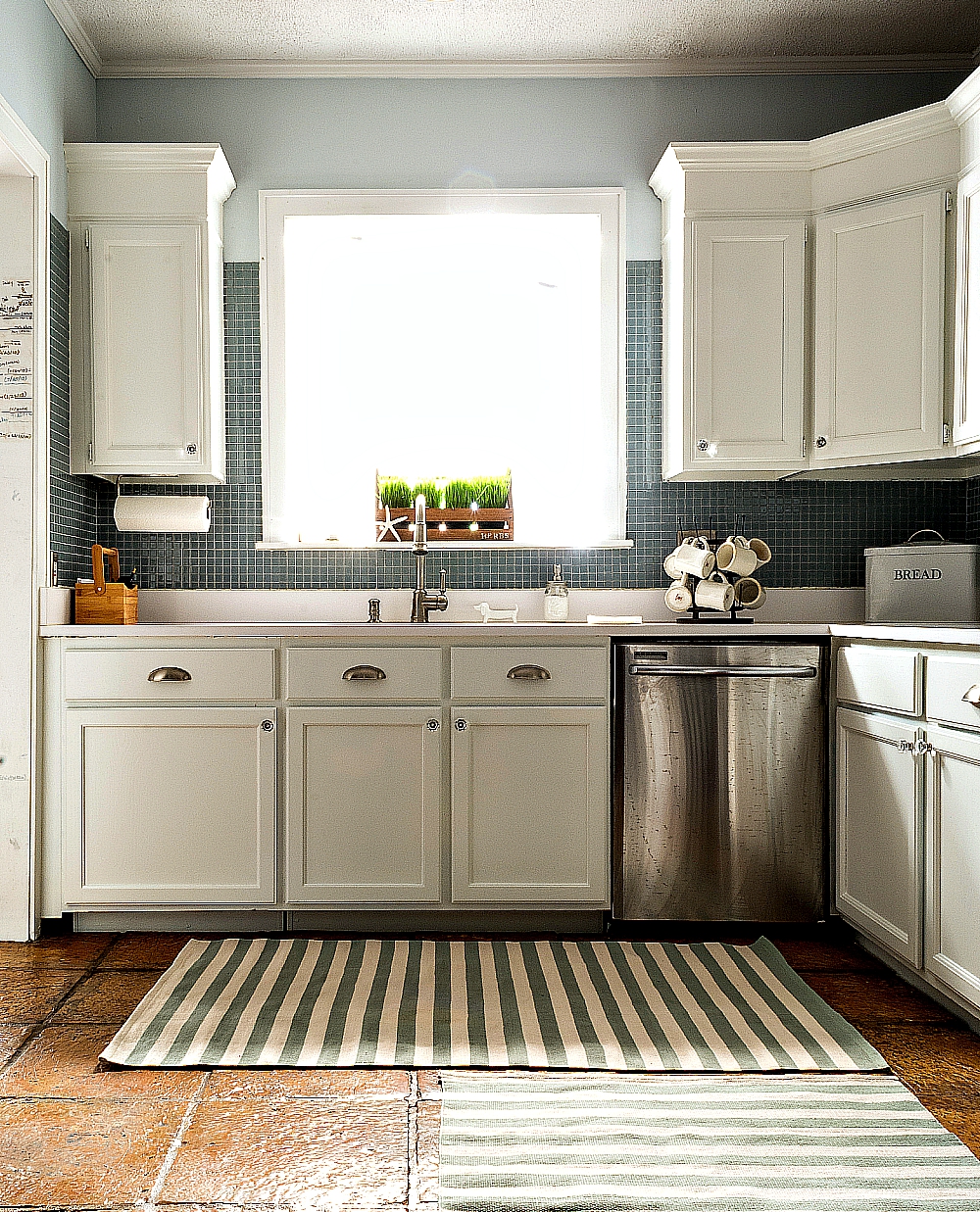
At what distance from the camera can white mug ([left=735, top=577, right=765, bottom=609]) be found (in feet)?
10.00

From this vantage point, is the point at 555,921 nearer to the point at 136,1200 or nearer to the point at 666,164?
the point at 136,1200

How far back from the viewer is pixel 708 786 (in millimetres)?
2785

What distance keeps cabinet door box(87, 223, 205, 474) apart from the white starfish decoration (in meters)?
0.68

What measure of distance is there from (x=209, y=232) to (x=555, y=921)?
7.69 ft

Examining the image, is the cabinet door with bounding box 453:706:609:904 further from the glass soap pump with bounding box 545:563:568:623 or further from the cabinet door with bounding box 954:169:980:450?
the cabinet door with bounding box 954:169:980:450

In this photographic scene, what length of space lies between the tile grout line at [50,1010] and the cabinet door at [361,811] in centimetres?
51

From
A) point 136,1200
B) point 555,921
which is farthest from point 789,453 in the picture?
point 136,1200

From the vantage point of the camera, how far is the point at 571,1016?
7.38 feet

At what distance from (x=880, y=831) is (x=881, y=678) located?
39 cm

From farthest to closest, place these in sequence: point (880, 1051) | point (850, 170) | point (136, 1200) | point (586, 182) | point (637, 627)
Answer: point (586, 182) < point (850, 170) < point (637, 627) < point (880, 1051) < point (136, 1200)

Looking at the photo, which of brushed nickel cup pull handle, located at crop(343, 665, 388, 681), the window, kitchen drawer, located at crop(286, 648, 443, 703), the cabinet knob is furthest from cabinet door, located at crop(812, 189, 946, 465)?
brushed nickel cup pull handle, located at crop(343, 665, 388, 681)

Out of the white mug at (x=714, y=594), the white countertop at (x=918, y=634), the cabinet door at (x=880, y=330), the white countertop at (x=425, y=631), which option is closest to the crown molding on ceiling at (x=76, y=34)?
the white countertop at (x=425, y=631)

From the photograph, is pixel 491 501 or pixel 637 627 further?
pixel 491 501

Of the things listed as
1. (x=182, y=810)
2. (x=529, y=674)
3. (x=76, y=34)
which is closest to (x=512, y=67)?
(x=76, y=34)
